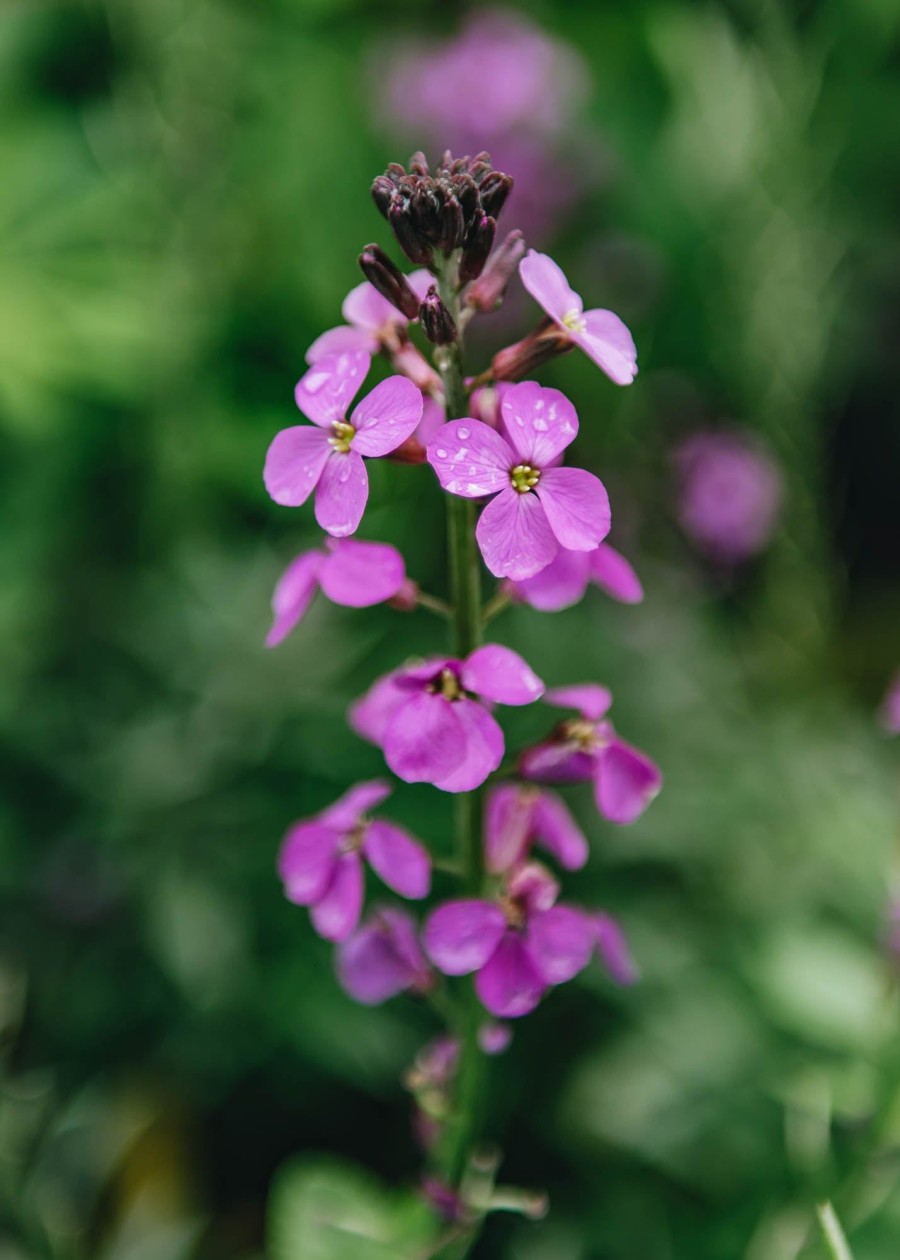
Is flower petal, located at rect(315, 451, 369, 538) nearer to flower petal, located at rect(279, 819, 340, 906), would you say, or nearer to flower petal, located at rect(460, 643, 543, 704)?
flower petal, located at rect(460, 643, 543, 704)

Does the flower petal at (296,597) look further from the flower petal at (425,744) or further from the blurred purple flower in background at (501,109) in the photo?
the blurred purple flower in background at (501,109)

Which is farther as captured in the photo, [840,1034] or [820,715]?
[820,715]

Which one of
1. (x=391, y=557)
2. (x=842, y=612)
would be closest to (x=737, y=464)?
(x=842, y=612)

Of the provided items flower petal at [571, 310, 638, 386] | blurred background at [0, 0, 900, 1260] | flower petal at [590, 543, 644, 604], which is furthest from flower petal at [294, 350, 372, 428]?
blurred background at [0, 0, 900, 1260]

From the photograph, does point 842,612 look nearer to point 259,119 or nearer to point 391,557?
point 259,119

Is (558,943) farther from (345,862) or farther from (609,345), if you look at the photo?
(609,345)

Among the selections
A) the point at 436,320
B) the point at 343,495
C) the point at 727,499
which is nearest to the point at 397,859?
the point at 343,495
